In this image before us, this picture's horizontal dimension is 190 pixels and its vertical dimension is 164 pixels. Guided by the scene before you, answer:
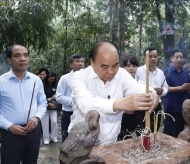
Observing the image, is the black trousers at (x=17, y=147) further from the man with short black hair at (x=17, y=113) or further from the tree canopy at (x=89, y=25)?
the tree canopy at (x=89, y=25)

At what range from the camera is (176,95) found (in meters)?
3.55

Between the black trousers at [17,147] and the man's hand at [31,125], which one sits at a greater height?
the man's hand at [31,125]

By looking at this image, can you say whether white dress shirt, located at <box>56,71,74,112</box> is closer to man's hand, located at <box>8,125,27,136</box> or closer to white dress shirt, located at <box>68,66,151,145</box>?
man's hand, located at <box>8,125,27,136</box>

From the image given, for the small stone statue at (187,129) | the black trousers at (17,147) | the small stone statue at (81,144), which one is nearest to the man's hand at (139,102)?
the small stone statue at (81,144)

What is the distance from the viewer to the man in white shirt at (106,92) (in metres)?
1.25

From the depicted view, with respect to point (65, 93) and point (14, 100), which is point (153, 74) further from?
point (14, 100)

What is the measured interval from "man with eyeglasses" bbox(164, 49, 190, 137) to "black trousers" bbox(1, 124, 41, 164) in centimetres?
191

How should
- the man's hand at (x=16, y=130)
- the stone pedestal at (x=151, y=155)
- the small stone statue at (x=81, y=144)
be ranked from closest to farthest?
the small stone statue at (x=81, y=144), the stone pedestal at (x=151, y=155), the man's hand at (x=16, y=130)

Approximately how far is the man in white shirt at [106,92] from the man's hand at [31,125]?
802 mm

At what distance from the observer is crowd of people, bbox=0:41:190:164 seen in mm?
1385

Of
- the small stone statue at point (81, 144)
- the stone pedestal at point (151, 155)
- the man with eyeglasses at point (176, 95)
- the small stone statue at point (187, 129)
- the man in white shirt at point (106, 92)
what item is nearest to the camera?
the small stone statue at point (81, 144)

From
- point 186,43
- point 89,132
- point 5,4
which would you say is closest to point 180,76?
point 89,132

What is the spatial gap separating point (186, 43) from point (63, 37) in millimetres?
3347

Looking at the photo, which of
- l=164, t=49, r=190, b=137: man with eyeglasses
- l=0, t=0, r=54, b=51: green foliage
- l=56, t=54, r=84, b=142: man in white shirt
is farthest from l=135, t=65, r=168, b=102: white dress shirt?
l=0, t=0, r=54, b=51: green foliage
